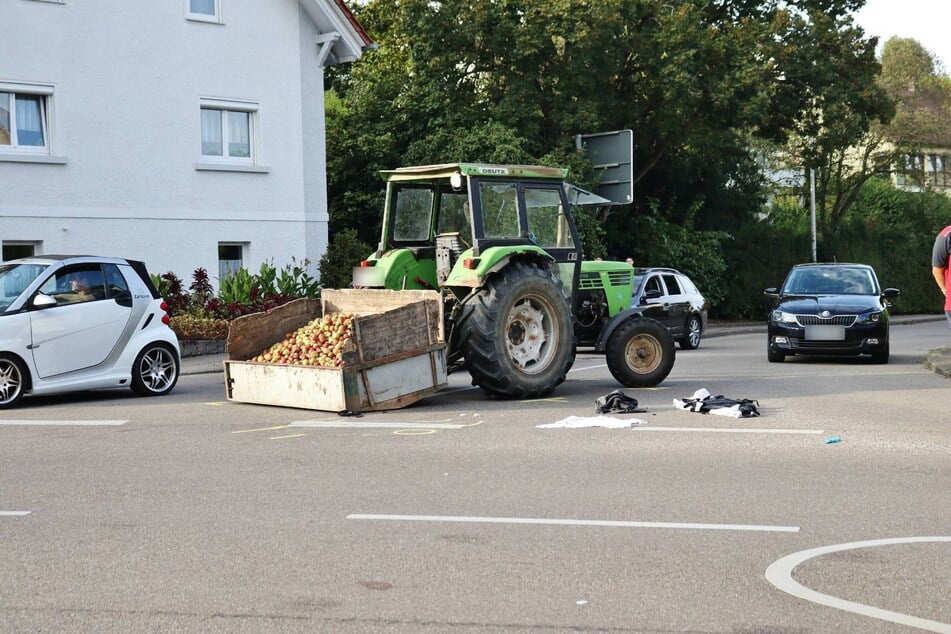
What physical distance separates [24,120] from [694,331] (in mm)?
13178

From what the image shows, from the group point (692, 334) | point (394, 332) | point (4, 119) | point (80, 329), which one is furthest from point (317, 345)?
point (692, 334)

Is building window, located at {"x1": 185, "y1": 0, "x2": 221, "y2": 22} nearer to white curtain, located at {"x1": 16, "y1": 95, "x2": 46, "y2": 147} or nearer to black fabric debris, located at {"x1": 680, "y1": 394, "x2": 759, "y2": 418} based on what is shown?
white curtain, located at {"x1": 16, "y1": 95, "x2": 46, "y2": 147}

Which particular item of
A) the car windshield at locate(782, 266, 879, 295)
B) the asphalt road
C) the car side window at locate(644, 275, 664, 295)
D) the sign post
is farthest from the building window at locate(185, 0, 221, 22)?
the asphalt road

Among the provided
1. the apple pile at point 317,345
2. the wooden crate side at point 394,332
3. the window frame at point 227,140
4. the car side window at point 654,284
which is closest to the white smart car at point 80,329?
the apple pile at point 317,345

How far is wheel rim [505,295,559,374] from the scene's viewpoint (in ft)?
44.8

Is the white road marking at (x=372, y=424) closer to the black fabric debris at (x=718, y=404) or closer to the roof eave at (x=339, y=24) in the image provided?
the black fabric debris at (x=718, y=404)

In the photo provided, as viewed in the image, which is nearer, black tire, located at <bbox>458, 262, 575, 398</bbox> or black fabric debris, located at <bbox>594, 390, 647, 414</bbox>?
black fabric debris, located at <bbox>594, 390, 647, 414</bbox>

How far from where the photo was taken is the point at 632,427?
11266mm

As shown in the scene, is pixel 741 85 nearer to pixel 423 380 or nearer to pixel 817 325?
pixel 817 325

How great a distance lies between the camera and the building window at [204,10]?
80.2 feet

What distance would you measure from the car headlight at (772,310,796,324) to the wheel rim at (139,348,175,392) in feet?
30.2

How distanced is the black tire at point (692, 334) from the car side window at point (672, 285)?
1.91 feet

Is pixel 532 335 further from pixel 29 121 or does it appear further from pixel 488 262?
pixel 29 121

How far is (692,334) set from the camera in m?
24.5
